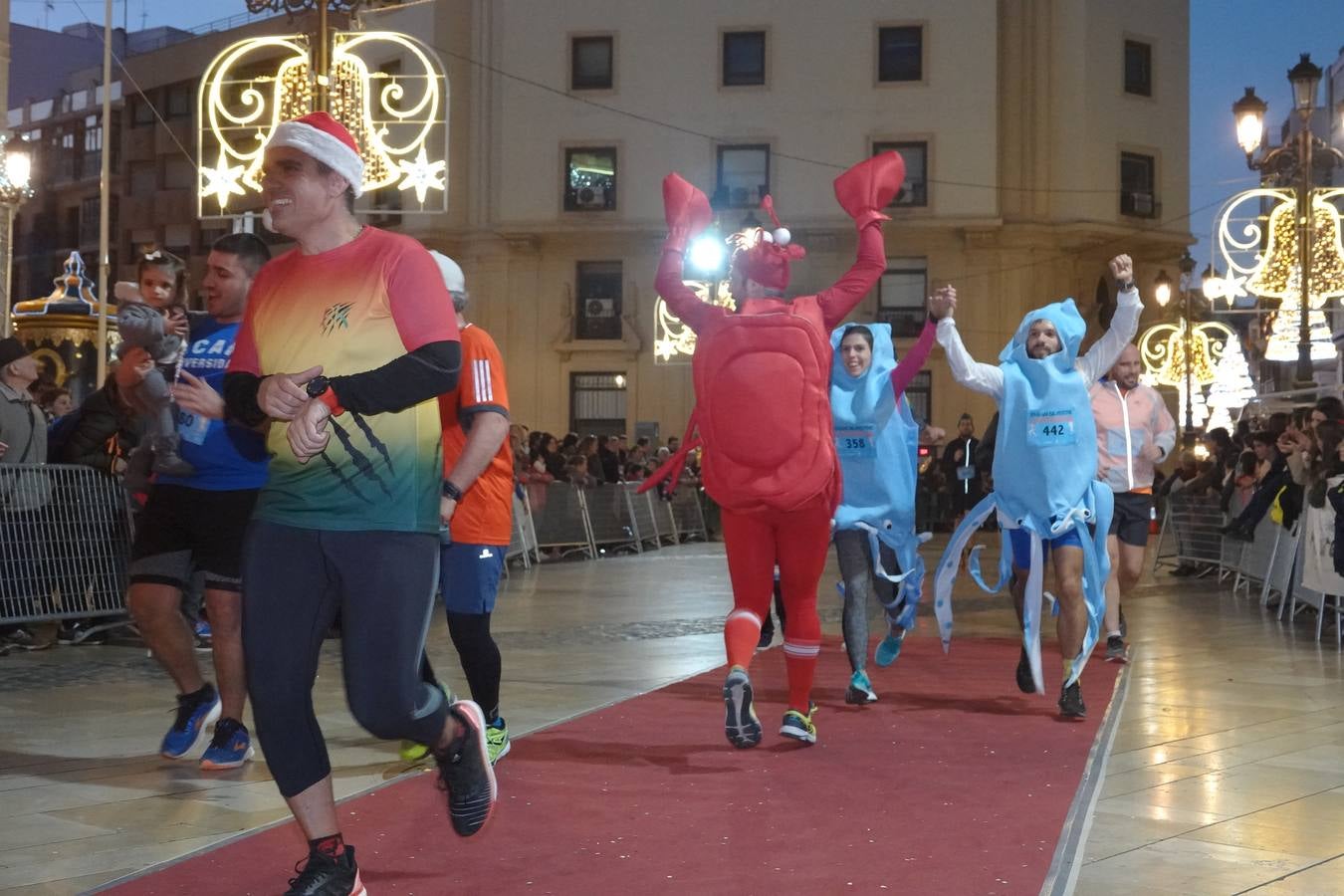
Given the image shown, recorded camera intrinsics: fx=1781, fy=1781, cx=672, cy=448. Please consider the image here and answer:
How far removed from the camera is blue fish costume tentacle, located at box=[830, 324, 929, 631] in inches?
329

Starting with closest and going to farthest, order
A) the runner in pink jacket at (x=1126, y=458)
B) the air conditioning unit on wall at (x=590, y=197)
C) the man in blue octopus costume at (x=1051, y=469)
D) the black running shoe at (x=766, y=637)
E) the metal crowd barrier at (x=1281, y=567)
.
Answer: the man in blue octopus costume at (x=1051, y=469)
the runner in pink jacket at (x=1126, y=458)
the black running shoe at (x=766, y=637)
the metal crowd barrier at (x=1281, y=567)
the air conditioning unit on wall at (x=590, y=197)

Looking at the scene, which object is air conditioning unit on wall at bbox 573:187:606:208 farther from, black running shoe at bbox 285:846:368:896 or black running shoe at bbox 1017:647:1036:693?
black running shoe at bbox 285:846:368:896

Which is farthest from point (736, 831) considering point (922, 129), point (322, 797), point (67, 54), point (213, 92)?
point (67, 54)

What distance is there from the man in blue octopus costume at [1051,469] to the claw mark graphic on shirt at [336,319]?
4152 millimetres

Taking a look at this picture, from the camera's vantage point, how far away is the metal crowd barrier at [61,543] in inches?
416

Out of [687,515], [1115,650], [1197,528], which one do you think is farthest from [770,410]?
[687,515]

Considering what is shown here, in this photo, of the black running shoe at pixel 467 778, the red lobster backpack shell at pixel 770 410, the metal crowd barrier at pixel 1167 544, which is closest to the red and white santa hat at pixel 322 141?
the black running shoe at pixel 467 778

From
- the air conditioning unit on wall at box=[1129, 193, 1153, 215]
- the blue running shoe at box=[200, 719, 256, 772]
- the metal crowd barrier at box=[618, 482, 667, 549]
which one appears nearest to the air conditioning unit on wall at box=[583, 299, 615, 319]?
the air conditioning unit on wall at box=[1129, 193, 1153, 215]

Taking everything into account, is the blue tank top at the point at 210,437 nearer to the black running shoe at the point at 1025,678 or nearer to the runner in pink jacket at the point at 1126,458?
the black running shoe at the point at 1025,678

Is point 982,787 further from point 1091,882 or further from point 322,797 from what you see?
point 322,797

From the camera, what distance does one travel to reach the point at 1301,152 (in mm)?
18188

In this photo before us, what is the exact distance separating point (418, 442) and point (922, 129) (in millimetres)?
38352

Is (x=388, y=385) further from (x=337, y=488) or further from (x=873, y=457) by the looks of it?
(x=873, y=457)

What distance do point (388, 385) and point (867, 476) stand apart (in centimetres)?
454
